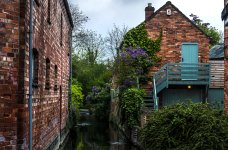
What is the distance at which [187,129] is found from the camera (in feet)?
38.2

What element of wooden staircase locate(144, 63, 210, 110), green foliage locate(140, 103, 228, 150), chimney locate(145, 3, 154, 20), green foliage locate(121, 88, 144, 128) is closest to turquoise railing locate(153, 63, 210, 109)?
wooden staircase locate(144, 63, 210, 110)

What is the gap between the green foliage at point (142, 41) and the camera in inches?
971

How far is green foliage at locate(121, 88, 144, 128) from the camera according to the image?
20078mm

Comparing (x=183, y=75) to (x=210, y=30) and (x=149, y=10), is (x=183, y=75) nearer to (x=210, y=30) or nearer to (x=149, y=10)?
(x=149, y=10)

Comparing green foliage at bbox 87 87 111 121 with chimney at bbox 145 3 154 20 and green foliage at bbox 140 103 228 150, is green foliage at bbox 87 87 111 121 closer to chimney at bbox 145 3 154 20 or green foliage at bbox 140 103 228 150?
chimney at bbox 145 3 154 20

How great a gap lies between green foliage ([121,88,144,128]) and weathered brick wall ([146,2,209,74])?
4.73 metres

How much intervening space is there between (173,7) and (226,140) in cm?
1541

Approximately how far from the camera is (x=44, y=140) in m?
12.8

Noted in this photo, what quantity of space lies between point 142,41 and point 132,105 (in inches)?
227

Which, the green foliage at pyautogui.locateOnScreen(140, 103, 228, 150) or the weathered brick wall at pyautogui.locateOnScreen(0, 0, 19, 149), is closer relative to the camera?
the weathered brick wall at pyautogui.locateOnScreen(0, 0, 19, 149)

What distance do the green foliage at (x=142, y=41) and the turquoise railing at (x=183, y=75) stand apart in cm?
186

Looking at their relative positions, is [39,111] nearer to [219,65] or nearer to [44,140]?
[44,140]

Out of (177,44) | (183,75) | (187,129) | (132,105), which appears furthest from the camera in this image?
(177,44)

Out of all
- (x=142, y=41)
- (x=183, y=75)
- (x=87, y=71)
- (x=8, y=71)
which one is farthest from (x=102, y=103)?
(x=8, y=71)
